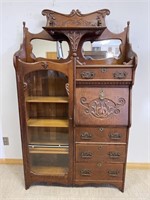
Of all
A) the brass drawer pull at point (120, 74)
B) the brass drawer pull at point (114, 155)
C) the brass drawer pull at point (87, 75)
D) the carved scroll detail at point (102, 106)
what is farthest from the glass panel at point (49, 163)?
the brass drawer pull at point (120, 74)

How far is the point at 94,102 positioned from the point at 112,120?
0.78 feet

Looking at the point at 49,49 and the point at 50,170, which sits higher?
the point at 49,49

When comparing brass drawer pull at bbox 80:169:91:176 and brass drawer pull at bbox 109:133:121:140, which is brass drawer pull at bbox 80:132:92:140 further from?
brass drawer pull at bbox 80:169:91:176

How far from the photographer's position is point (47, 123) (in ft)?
6.31

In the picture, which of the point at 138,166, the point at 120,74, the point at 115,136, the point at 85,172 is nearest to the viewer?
the point at 120,74

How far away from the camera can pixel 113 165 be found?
1902mm

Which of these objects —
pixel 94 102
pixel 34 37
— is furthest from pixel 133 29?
pixel 34 37

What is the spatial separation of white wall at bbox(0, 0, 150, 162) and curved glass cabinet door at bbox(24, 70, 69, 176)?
44cm

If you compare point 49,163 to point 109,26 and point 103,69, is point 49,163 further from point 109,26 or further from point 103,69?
point 109,26

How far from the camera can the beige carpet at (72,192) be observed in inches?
74.7

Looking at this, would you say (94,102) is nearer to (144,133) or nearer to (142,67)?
(142,67)

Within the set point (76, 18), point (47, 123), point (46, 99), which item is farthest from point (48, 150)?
point (76, 18)

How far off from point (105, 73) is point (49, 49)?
673 millimetres

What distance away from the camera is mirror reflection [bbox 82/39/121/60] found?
77.2 inches
